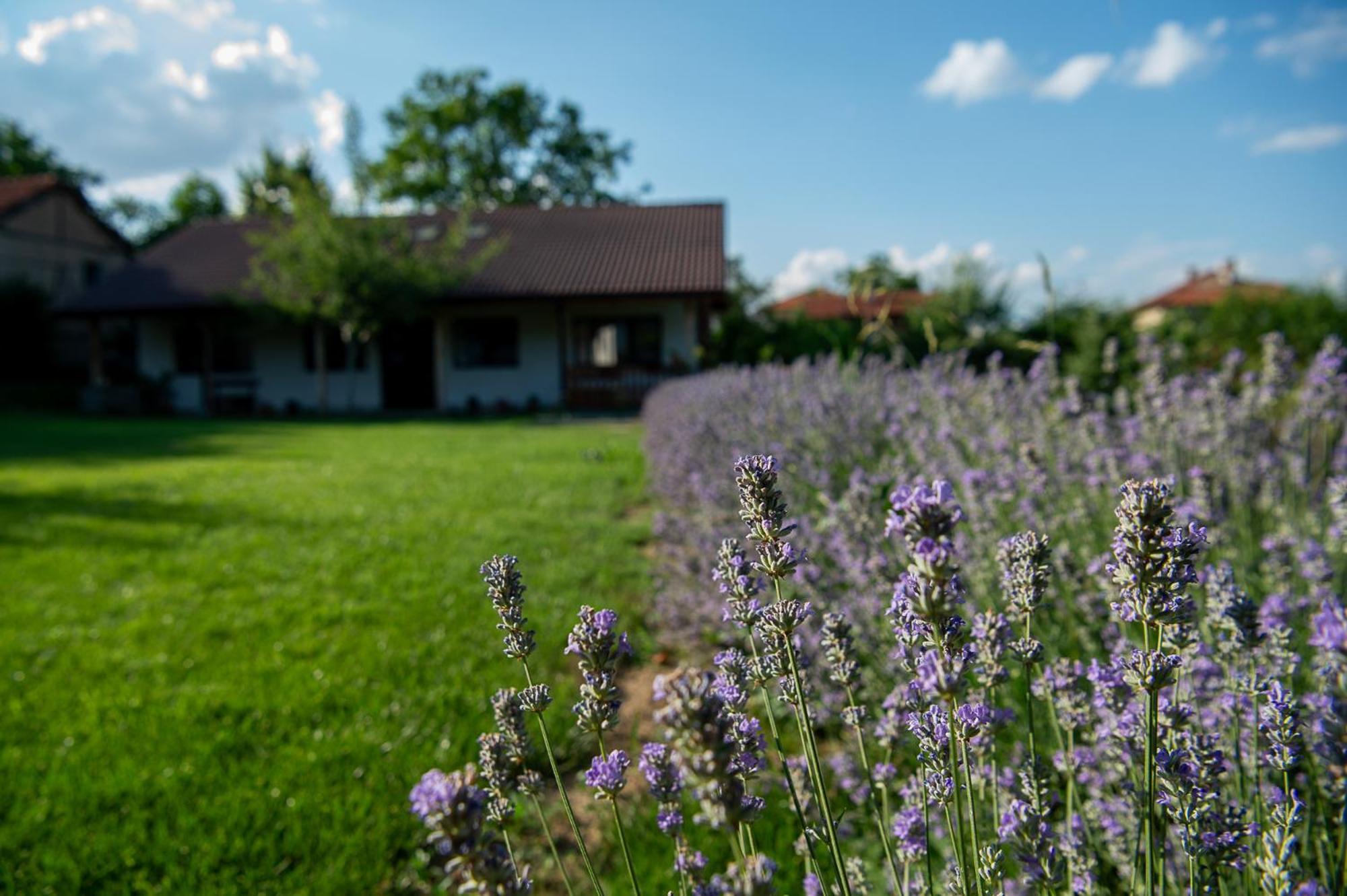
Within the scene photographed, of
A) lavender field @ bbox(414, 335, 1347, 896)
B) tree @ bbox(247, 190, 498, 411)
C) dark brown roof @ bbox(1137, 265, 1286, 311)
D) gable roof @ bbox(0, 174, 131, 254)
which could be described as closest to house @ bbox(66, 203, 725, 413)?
tree @ bbox(247, 190, 498, 411)

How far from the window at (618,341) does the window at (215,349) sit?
878 centimetres

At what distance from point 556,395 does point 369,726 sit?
17979 millimetres

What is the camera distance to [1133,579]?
3.06 feet

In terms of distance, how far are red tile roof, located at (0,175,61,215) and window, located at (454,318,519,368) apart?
16684 millimetres

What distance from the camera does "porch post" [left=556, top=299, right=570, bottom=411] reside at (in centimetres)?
1977

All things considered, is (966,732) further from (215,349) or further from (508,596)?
(215,349)

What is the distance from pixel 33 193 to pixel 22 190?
1.04 meters

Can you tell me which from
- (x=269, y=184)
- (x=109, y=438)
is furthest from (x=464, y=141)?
(x=109, y=438)

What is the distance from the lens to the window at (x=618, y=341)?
21078 mm

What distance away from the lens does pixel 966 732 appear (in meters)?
1.01

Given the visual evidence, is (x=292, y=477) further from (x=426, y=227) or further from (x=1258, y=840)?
(x=426, y=227)

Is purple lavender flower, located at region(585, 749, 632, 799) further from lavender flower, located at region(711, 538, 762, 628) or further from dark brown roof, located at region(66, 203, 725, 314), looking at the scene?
dark brown roof, located at region(66, 203, 725, 314)

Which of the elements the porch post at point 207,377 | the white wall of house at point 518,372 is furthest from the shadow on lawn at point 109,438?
the white wall of house at point 518,372

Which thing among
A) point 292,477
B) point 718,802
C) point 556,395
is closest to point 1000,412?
point 718,802
